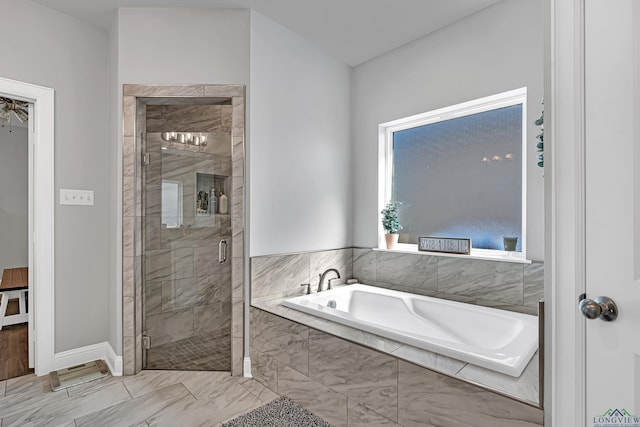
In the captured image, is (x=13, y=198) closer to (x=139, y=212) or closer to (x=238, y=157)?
(x=139, y=212)

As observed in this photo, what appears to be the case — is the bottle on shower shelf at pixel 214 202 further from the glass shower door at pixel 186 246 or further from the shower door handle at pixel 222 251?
the shower door handle at pixel 222 251

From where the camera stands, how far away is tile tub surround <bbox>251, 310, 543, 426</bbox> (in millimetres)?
1305

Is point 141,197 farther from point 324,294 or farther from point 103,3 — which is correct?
point 324,294

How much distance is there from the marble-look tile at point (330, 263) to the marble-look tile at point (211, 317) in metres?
0.74

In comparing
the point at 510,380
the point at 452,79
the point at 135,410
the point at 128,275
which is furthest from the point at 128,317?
the point at 452,79

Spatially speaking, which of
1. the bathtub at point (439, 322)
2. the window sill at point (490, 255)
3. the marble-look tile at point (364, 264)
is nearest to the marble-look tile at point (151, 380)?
the bathtub at point (439, 322)

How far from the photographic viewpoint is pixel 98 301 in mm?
2705

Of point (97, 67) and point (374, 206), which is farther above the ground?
point (97, 67)

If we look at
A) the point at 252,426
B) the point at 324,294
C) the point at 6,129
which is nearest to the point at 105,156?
the point at 324,294

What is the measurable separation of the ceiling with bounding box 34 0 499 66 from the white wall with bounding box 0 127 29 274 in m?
2.99

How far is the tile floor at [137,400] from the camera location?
1914 millimetres

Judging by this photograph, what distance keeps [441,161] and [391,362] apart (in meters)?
1.83

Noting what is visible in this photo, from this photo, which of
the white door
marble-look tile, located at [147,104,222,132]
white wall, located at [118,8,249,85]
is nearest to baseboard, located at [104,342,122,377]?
marble-look tile, located at [147,104,222,132]

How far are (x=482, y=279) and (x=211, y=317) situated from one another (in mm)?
1995
